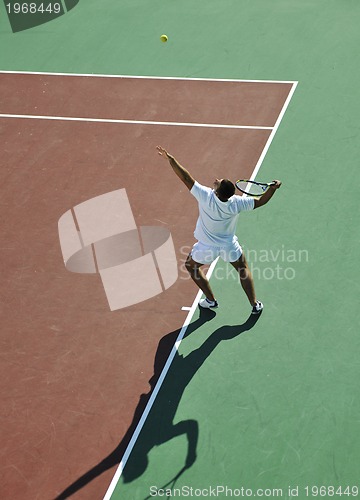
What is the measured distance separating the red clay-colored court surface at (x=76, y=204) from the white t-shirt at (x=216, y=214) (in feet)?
4.36

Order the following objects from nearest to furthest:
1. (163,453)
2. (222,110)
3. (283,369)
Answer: (163,453) → (283,369) → (222,110)

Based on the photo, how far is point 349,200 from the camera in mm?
12586

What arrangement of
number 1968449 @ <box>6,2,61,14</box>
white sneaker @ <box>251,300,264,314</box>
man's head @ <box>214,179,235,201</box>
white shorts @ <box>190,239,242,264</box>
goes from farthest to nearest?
number 1968449 @ <box>6,2,61,14</box>, white sneaker @ <box>251,300,264,314</box>, white shorts @ <box>190,239,242,264</box>, man's head @ <box>214,179,235,201</box>

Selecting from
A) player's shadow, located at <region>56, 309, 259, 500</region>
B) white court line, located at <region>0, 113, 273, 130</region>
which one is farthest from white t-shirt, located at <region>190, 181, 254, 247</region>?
white court line, located at <region>0, 113, 273, 130</region>

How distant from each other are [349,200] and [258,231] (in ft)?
4.95

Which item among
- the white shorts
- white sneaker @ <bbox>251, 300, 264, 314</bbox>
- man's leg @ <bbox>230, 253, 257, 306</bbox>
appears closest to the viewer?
the white shorts

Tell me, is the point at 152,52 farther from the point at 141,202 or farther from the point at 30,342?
the point at 30,342

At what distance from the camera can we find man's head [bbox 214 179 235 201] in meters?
9.77

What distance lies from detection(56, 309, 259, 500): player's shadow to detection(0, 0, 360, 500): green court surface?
0.06 feet

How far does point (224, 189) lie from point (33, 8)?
10.0 metres

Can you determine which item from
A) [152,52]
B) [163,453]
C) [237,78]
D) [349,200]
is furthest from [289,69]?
[163,453]

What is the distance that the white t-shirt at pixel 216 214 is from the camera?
32.8 feet

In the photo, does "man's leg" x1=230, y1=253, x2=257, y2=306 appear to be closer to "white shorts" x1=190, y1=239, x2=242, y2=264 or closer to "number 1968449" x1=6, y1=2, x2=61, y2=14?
"white shorts" x1=190, y1=239, x2=242, y2=264

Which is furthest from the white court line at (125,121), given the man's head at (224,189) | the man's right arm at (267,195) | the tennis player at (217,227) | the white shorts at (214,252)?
the man's head at (224,189)
